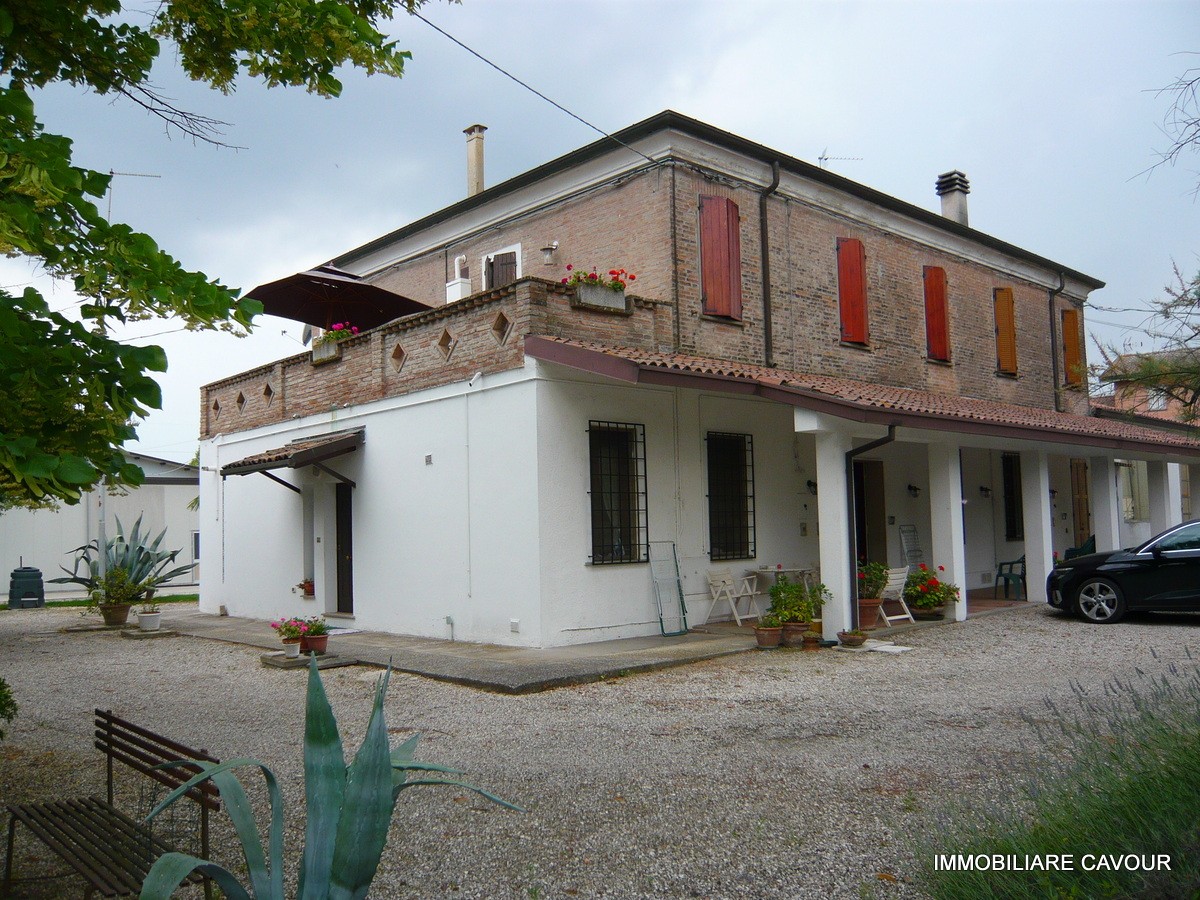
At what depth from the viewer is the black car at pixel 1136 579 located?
1221cm

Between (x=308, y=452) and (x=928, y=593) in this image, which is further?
(x=308, y=452)

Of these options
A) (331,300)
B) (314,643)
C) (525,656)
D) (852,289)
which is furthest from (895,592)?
(331,300)

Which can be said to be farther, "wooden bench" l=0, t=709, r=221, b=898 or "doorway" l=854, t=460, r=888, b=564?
"doorway" l=854, t=460, r=888, b=564

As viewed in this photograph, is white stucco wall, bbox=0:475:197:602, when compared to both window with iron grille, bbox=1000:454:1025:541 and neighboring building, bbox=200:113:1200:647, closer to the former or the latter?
neighboring building, bbox=200:113:1200:647

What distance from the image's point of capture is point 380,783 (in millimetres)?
3334

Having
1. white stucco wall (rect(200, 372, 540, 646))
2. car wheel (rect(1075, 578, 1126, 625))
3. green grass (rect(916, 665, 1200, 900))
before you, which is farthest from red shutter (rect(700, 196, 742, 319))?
green grass (rect(916, 665, 1200, 900))

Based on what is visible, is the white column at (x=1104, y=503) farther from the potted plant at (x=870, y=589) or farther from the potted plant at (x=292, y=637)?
the potted plant at (x=292, y=637)

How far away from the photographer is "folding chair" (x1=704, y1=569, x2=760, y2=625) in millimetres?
12945

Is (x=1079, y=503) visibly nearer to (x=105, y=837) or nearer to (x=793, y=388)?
(x=793, y=388)

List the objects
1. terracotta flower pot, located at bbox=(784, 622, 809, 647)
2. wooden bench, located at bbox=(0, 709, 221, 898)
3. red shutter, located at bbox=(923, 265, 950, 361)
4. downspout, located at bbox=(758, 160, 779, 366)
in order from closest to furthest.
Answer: wooden bench, located at bbox=(0, 709, 221, 898), terracotta flower pot, located at bbox=(784, 622, 809, 647), downspout, located at bbox=(758, 160, 779, 366), red shutter, located at bbox=(923, 265, 950, 361)

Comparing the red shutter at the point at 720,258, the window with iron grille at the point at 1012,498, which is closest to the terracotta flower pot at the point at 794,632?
the red shutter at the point at 720,258

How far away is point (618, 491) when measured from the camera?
40.2 ft

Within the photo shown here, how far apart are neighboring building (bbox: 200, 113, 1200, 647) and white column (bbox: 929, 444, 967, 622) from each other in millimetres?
35

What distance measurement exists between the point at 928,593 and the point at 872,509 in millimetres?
3341
